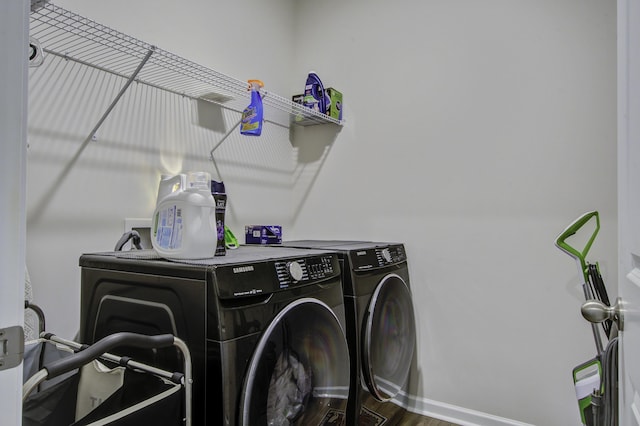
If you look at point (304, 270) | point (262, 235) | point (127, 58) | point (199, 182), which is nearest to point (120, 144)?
point (127, 58)

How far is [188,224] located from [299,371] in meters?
0.57

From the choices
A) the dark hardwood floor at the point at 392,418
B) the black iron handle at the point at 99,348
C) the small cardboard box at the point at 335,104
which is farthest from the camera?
the small cardboard box at the point at 335,104

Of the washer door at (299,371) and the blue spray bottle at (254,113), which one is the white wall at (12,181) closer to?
the washer door at (299,371)

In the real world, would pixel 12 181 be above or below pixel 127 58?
below

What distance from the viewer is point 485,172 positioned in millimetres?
1987

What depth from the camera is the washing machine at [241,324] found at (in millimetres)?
1020

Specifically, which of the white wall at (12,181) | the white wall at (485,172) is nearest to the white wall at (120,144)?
the white wall at (485,172)

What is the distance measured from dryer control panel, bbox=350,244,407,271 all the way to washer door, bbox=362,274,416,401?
82mm

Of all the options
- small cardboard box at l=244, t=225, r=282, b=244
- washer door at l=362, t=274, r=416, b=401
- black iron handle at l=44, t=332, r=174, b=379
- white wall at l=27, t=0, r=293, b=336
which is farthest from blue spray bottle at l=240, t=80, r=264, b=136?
black iron handle at l=44, t=332, r=174, b=379

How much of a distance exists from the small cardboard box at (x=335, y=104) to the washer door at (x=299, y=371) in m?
1.33

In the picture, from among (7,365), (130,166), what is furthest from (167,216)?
(7,365)

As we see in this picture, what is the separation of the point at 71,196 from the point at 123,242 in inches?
9.7

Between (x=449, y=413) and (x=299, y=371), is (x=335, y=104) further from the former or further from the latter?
(x=449, y=413)

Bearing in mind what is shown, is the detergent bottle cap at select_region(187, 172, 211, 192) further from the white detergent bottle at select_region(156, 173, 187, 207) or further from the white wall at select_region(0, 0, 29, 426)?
the white wall at select_region(0, 0, 29, 426)
